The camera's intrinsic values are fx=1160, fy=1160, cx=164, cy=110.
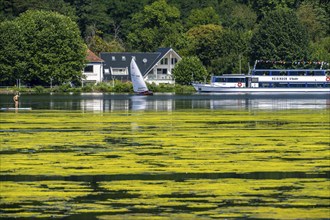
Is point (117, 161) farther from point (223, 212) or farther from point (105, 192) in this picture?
point (223, 212)

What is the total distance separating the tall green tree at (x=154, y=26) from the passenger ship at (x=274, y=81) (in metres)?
33.8

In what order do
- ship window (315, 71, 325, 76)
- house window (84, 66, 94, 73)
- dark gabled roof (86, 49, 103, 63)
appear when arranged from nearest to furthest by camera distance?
1. ship window (315, 71, 325, 76)
2. dark gabled roof (86, 49, 103, 63)
3. house window (84, 66, 94, 73)

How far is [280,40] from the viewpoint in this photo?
14912 cm

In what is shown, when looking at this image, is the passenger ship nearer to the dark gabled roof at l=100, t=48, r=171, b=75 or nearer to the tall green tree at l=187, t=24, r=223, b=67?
the tall green tree at l=187, t=24, r=223, b=67

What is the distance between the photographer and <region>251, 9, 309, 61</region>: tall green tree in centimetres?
14841

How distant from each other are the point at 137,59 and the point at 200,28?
34.5 ft

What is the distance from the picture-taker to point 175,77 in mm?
152625

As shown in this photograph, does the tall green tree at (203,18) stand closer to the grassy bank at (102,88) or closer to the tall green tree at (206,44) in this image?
the tall green tree at (206,44)

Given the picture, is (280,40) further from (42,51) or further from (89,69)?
(42,51)

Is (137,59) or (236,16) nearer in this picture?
(137,59)

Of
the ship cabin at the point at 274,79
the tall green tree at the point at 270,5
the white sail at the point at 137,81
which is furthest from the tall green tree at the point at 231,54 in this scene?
the white sail at the point at 137,81

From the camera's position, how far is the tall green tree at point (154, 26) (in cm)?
17762

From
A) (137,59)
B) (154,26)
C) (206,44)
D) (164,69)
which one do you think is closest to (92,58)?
(137,59)

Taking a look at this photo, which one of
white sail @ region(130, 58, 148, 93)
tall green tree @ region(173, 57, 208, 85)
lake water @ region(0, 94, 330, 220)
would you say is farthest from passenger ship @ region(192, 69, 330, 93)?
lake water @ region(0, 94, 330, 220)
